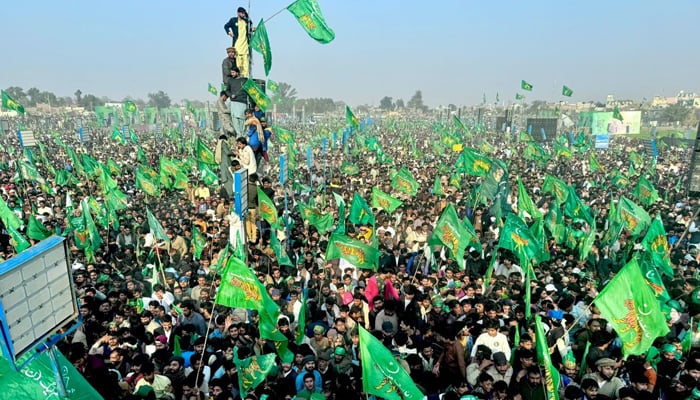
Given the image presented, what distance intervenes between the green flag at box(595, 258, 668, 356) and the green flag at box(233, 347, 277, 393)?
3.45m

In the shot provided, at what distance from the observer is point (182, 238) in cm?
1057

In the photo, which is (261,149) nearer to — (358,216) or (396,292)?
(358,216)

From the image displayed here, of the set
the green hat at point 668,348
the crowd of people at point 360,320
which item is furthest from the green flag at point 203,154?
the green hat at point 668,348

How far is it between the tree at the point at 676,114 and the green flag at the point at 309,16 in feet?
217

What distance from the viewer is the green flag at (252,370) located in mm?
4809

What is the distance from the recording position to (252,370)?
4.85m

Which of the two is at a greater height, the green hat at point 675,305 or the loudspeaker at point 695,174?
the loudspeaker at point 695,174

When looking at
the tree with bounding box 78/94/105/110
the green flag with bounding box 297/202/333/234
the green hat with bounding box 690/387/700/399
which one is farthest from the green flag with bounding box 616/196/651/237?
the tree with bounding box 78/94/105/110

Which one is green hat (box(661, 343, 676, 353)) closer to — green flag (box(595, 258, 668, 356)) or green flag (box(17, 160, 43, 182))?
green flag (box(595, 258, 668, 356))

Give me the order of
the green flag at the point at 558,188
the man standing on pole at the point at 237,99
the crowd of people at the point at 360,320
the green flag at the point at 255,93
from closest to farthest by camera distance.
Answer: the crowd of people at the point at 360,320, the green flag at the point at 255,93, the man standing on pole at the point at 237,99, the green flag at the point at 558,188

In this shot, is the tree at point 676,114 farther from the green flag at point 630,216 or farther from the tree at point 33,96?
the tree at point 33,96

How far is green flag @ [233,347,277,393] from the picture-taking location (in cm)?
481

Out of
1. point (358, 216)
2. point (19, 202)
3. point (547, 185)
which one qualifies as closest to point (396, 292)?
point (358, 216)

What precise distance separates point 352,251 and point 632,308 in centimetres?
385
